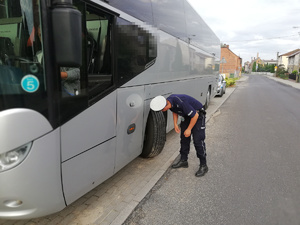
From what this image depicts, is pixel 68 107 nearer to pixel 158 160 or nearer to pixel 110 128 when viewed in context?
pixel 110 128

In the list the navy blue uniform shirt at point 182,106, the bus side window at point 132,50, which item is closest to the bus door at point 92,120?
the bus side window at point 132,50

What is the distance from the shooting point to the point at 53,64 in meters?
1.90

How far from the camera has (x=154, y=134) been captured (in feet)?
13.4

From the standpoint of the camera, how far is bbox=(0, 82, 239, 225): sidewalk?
272 cm

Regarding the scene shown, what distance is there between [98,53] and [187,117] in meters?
1.91

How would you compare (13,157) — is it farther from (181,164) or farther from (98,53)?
(181,164)

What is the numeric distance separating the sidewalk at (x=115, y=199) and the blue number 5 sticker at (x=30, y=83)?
5.78ft

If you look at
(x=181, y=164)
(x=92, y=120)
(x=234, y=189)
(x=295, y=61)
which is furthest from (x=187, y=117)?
(x=295, y=61)

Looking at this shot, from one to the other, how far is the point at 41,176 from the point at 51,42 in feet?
3.90

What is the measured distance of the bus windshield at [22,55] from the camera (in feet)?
5.81

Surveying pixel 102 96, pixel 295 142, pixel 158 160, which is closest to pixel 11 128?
pixel 102 96

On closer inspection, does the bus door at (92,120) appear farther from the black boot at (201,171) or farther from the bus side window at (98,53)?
the black boot at (201,171)

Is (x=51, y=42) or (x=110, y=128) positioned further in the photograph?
(x=110, y=128)

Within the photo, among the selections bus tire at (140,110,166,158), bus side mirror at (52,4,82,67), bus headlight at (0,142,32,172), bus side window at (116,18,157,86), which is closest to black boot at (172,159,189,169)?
bus tire at (140,110,166,158)
